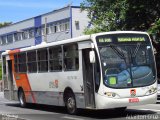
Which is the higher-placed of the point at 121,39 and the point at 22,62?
the point at 121,39

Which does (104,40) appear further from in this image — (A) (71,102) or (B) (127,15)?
(B) (127,15)

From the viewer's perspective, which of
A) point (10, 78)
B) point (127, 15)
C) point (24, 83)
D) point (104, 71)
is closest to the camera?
point (104, 71)

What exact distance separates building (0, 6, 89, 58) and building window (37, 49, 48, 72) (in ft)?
92.9

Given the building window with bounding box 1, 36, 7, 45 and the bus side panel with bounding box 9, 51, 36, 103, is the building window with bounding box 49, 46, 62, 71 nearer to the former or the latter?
the bus side panel with bounding box 9, 51, 36, 103

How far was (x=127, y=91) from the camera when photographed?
15797 mm

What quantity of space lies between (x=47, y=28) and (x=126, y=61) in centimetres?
4823

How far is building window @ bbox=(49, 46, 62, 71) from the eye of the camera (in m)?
18.7

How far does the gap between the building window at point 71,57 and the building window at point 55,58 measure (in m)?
0.50

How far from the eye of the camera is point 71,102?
17.8 meters

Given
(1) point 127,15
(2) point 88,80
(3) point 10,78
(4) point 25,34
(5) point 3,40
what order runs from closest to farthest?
(2) point 88,80 → (3) point 10,78 → (1) point 127,15 → (4) point 25,34 → (5) point 3,40

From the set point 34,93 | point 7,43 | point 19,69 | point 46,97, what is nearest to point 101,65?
point 46,97

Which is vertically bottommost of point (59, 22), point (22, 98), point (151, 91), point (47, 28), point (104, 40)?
point (22, 98)

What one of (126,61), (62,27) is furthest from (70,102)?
(62,27)

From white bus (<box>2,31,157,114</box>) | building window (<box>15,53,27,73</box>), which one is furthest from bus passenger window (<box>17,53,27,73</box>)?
white bus (<box>2,31,157,114</box>)
